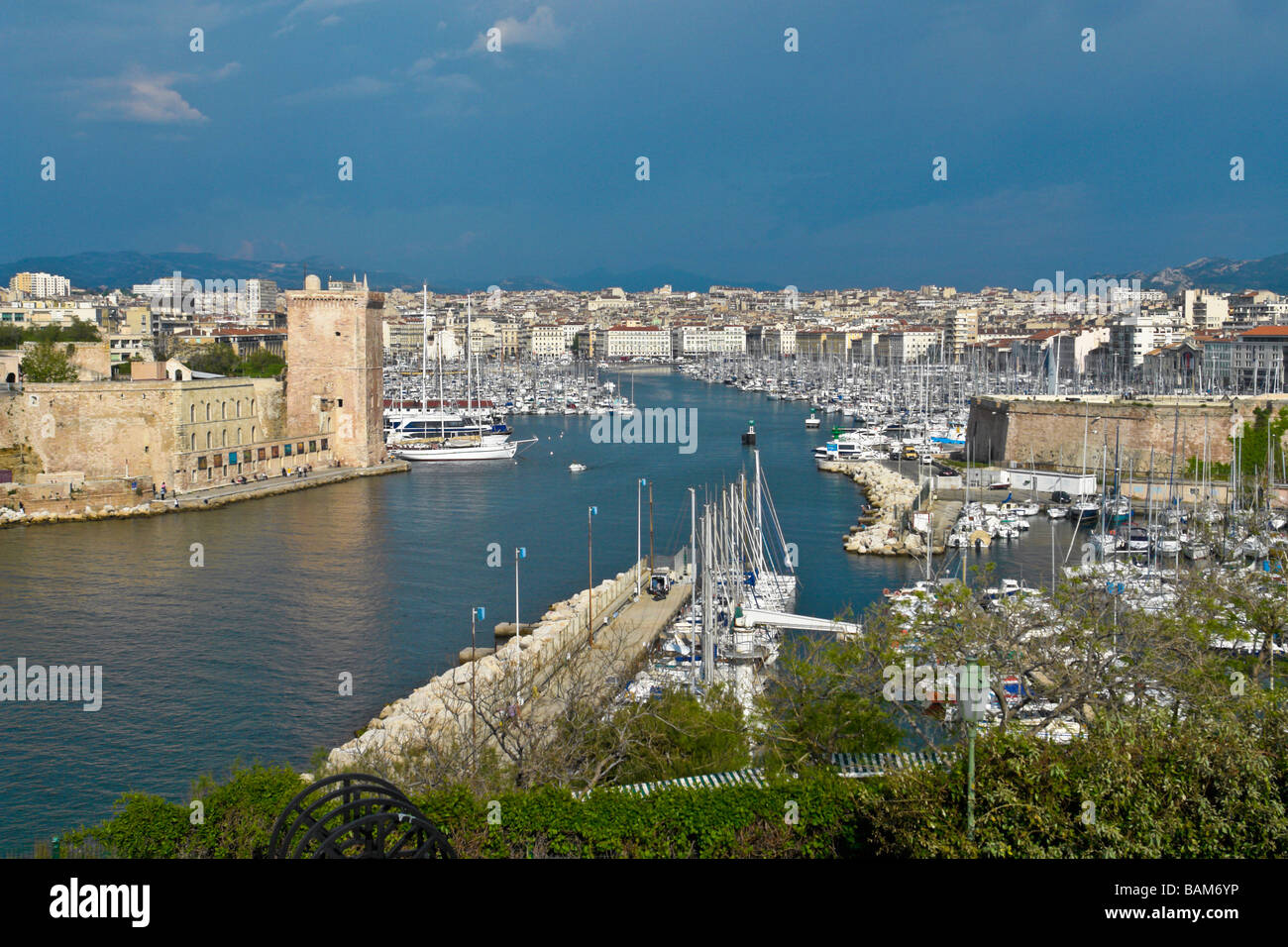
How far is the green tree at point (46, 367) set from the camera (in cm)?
1727

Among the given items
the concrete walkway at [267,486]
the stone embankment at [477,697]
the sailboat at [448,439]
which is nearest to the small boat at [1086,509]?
the stone embankment at [477,697]

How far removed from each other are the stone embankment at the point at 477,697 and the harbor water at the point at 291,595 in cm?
41

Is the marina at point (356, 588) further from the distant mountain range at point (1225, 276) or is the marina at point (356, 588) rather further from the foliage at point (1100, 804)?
the distant mountain range at point (1225, 276)

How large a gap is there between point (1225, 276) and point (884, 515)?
303ft

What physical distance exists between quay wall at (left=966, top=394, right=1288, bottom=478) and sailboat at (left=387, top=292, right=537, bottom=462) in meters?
7.81

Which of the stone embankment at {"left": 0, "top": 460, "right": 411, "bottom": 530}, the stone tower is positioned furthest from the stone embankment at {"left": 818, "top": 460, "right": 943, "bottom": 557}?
the stone embankment at {"left": 0, "top": 460, "right": 411, "bottom": 530}

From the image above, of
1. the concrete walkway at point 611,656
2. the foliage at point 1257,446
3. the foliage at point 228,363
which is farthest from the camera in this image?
the foliage at point 228,363

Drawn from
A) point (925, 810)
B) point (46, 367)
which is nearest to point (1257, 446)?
point (925, 810)

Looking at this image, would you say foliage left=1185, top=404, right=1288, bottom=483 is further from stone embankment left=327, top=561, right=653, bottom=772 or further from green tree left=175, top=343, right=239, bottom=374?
Result: green tree left=175, top=343, right=239, bottom=374

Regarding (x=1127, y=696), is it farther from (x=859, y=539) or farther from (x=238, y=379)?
(x=238, y=379)

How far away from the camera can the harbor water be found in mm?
6492

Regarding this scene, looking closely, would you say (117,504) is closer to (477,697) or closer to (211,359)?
(477,697)

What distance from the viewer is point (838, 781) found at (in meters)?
3.96

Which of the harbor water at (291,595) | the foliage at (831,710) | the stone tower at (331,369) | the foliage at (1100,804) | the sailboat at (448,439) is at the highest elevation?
the stone tower at (331,369)
